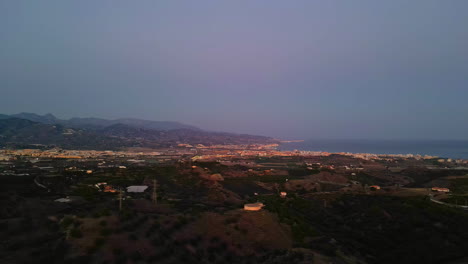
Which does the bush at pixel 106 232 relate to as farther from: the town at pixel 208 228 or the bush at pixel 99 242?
the bush at pixel 99 242

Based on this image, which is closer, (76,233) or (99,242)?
(99,242)

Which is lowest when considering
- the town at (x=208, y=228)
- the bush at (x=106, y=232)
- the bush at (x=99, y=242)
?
the town at (x=208, y=228)

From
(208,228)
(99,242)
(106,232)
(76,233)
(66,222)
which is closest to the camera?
(99,242)

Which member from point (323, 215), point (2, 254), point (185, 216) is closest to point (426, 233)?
point (323, 215)

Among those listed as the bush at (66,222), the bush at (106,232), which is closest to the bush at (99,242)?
the bush at (106,232)

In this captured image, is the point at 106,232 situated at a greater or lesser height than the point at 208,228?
greater

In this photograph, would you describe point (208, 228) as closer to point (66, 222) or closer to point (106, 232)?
point (106, 232)

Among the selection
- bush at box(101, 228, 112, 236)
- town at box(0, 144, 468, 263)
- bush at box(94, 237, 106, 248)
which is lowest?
town at box(0, 144, 468, 263)

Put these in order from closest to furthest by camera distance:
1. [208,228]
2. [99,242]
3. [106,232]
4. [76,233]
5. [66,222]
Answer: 1. [99,242]
2. [76,233]
3. [106,232]
4. [66,222]
5. [208,228]

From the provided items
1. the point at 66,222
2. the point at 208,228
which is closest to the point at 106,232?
the point at 66,222

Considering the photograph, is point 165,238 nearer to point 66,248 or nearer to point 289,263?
point 66,248

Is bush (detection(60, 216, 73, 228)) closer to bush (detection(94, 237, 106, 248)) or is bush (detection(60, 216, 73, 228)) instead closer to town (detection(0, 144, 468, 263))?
town (detection(0, 144, 468, 263))

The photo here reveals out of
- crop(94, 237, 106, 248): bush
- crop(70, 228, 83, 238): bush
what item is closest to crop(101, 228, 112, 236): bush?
crop(94, 237, 106, 248): bush

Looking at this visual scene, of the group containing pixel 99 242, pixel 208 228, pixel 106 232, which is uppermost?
pixel 106 232
